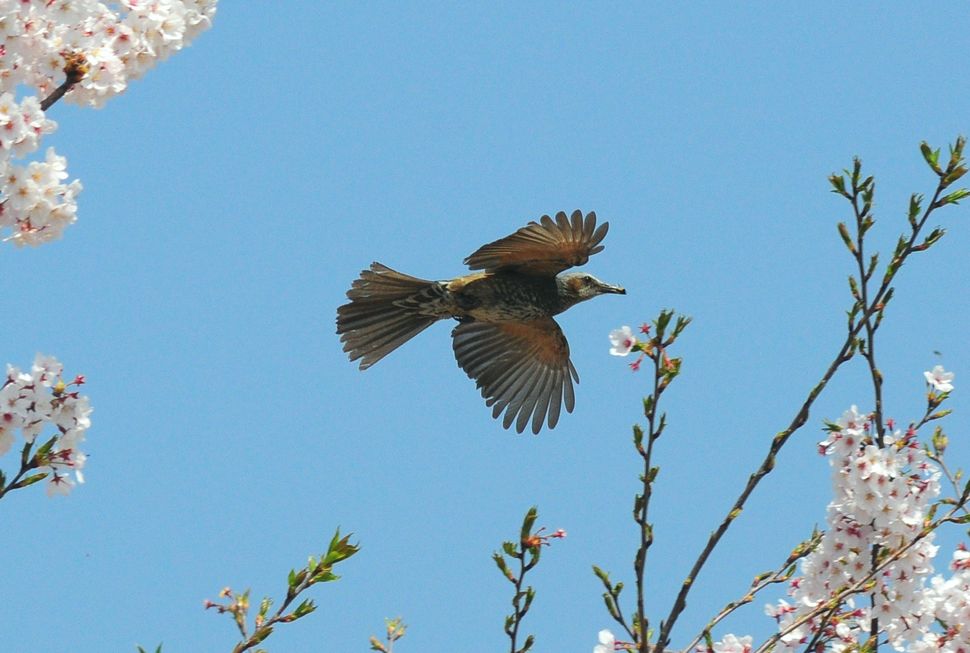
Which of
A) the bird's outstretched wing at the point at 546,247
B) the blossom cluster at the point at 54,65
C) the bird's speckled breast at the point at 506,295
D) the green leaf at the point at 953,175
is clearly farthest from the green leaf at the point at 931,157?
the bird's speckled breast at the point at 506,295

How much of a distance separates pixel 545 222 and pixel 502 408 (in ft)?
6.85

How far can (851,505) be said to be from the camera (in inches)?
183

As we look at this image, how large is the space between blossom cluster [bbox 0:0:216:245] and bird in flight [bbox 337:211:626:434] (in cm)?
455

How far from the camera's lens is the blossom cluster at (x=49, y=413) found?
152 inches

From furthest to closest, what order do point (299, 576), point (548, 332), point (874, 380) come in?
point (548, 332)
point (874, 380)
point (299, 576)

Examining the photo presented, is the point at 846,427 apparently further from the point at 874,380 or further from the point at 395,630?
the point at 395,630

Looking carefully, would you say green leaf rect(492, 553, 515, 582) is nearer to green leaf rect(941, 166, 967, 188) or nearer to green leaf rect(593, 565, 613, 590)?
green leaf rect(593, 565, 613, 590)

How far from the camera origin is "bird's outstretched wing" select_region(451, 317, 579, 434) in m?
9.89

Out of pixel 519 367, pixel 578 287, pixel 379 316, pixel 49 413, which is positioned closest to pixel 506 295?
pixel 578 287

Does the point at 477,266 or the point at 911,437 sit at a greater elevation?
the point at 477,266

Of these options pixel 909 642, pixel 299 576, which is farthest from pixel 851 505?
pixel 299 576

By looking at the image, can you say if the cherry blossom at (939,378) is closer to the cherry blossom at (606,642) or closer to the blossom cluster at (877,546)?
the blossom cluster at (877,546)

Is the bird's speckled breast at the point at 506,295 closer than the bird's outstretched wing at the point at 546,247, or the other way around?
the bird's outstretched wing at the point at 546,247

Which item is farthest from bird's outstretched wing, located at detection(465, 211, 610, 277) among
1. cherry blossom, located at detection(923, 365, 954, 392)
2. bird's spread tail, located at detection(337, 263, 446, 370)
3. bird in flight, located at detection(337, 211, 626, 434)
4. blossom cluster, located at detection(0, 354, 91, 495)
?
blossom cluster, located at detection(0, 354, 91, 495)
